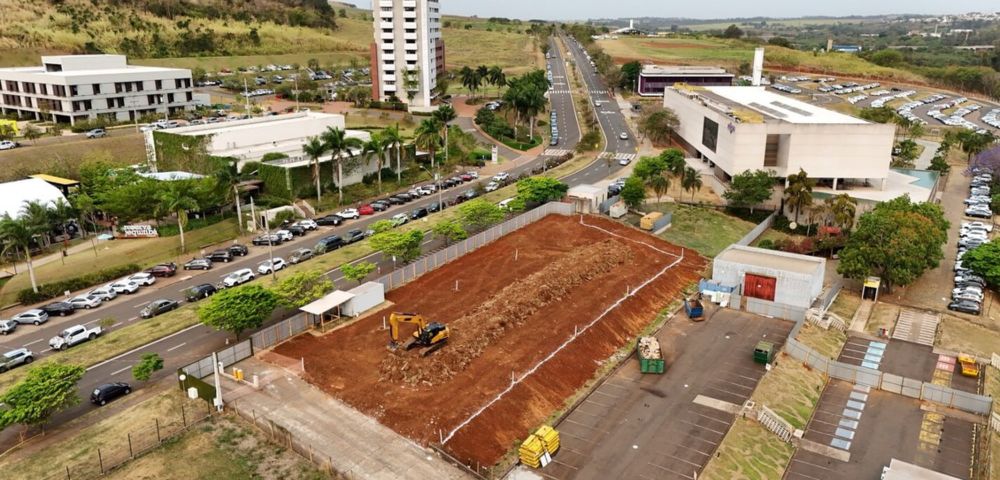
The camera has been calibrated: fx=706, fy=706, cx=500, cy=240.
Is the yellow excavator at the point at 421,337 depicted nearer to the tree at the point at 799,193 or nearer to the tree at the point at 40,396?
the tree at the point at 40,396

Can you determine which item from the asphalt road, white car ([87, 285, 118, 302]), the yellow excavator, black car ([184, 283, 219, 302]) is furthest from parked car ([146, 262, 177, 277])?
the yellow excavator

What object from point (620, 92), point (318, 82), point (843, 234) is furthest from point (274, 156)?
point (620, 92)

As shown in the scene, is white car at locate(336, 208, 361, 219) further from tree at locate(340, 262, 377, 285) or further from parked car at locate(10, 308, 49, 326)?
parked car at locate(10, 308, 49, 326)

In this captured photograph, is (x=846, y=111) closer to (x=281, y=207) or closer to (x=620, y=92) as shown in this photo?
(x=620, y=92)

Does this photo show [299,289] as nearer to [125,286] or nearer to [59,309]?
[125,286]

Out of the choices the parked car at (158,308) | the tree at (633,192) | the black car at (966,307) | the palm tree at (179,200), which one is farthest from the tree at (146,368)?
the black car at (966,307)

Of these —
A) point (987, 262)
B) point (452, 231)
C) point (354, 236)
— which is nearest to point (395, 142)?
point (354, 236)
